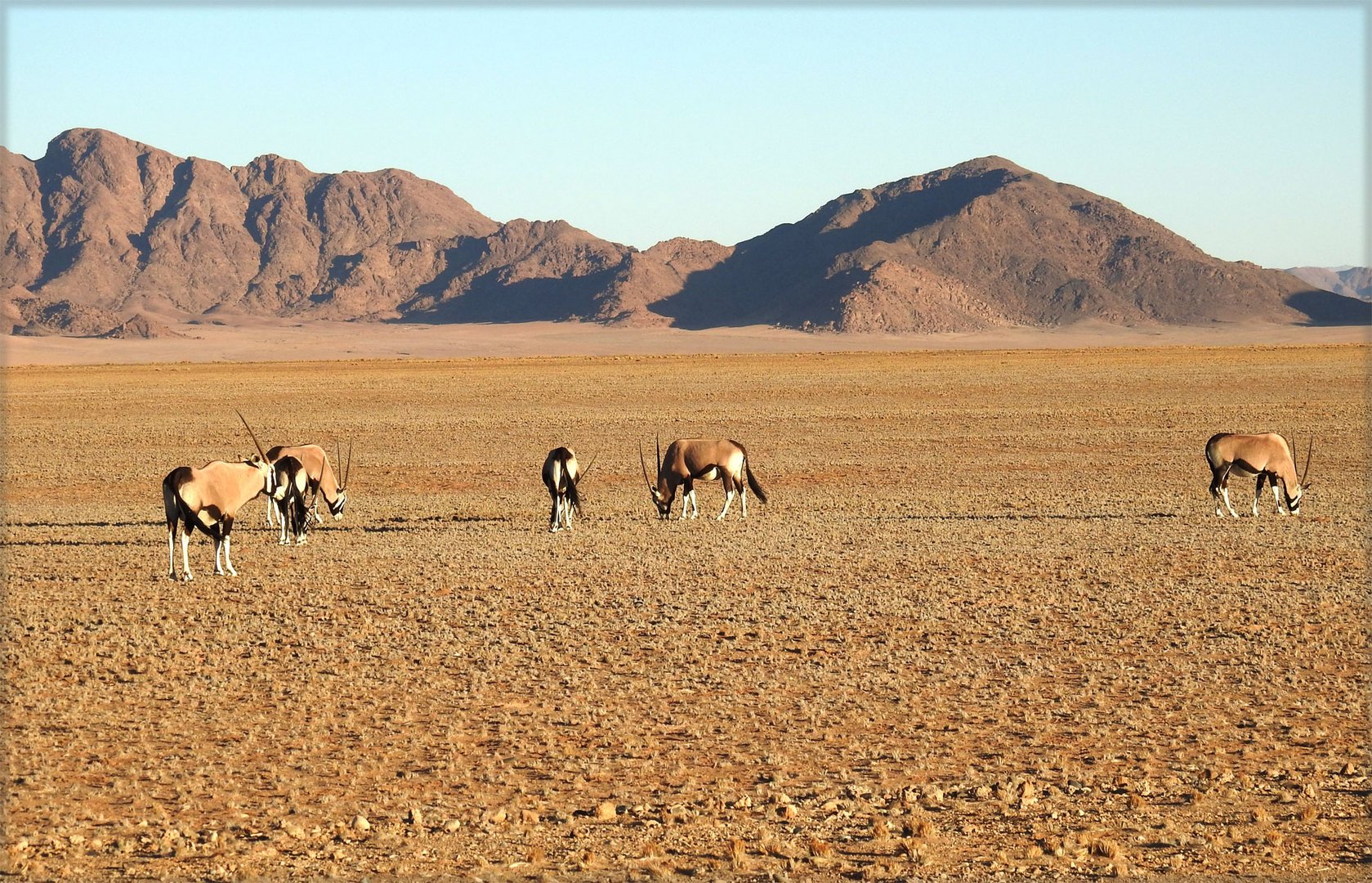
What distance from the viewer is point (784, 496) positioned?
78.3ft

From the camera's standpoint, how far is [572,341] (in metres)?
158

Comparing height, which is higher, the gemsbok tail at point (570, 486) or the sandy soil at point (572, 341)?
the sandy soil at point (572, 341)

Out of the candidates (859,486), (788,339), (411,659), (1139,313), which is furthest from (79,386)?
(1139,313)

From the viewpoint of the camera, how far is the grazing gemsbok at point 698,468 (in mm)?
20719

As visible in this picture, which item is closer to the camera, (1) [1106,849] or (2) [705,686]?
(1) [1106,849]

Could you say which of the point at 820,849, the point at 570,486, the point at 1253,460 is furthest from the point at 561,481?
the point at 820,849

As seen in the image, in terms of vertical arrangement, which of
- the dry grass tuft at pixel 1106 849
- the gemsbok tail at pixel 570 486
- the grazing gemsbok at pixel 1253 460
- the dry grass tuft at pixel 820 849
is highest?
the grazing gemsbok at pixel 1253 460

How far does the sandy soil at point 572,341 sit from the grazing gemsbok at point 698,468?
101 m

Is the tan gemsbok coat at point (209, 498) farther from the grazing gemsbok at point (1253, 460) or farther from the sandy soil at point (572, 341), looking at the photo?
the sandy soil at point (572, 341)

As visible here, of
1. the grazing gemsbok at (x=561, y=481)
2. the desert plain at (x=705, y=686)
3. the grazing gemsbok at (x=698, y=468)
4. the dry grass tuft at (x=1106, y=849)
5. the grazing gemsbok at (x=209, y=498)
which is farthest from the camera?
the grazing gemsbok at (x=698, y=468)

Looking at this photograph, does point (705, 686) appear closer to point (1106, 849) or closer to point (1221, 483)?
point (1106, 849)

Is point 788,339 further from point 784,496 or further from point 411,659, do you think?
point 411,659

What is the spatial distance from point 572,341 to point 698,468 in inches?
5453

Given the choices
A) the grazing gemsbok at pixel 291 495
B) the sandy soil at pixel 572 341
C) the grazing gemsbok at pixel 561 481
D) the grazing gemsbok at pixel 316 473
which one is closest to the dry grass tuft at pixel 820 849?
the grazing gemsbok at pixel 291 495
